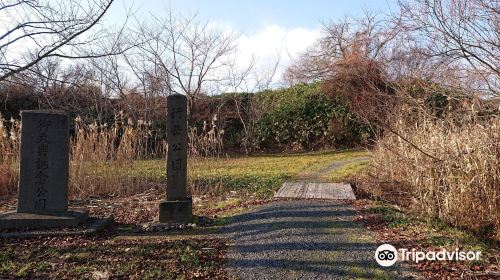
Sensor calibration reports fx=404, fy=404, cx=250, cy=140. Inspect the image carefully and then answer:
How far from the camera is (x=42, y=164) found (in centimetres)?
455

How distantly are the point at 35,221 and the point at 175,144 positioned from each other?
1710 millimetres

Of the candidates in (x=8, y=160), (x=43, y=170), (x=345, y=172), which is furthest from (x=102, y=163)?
(x=345, y=172)

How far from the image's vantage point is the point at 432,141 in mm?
4996

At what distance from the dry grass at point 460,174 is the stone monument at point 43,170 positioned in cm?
401

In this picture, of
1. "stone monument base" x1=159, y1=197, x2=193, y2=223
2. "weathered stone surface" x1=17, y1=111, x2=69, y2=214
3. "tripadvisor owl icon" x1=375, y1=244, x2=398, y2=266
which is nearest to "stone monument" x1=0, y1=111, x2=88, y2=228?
"weathered stone surface" x1=17, y1=111, x2=69, y2=214

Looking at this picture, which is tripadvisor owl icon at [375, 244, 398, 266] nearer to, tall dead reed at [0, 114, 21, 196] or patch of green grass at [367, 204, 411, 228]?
patch of green grass at [367, 204, 411, 228]

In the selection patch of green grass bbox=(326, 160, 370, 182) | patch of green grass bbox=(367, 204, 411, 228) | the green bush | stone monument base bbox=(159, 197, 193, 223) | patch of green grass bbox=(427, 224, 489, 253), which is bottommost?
patch of green grass bbox=(427, 224, 489, 253)

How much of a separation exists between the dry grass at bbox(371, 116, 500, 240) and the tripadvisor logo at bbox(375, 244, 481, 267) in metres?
0.90

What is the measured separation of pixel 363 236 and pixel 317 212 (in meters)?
0.96

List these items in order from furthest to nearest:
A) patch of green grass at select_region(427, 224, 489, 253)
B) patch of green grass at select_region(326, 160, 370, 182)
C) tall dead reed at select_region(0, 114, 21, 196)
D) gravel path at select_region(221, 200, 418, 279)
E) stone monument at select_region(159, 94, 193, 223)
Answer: patch of green grass at select_region(326, 160, 370, 182) < tall dead reed at select_region(0, 114, 21, 196) < stone monument at select_region(159, 94, 193, 223) < patch of green grass at select_region(427, 224, 489, 253) < gravel path at select_region(221, 200, 418, 279)

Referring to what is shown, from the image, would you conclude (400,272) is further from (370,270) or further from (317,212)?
(317,212)

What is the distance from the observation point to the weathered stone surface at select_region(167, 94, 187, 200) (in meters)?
4.63

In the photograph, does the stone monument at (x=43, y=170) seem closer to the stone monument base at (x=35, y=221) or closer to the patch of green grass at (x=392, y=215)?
the stone monument base at (x=35, y=221)

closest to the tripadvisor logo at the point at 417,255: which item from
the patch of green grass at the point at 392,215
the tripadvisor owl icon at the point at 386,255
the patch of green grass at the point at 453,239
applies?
the tripadvisor owl icon at the point at 386,255
